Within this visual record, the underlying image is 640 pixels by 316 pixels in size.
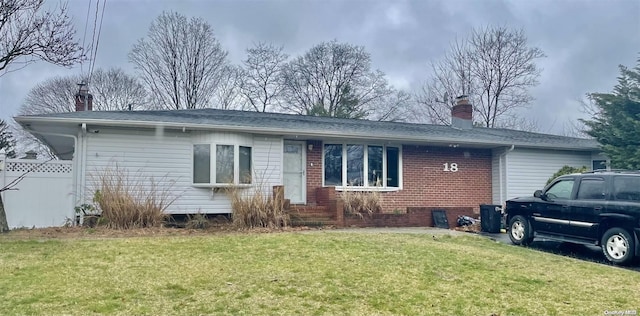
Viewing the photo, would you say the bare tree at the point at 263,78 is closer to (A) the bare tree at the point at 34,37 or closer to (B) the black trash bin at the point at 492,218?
(A) the bare tree at the point at 34,37

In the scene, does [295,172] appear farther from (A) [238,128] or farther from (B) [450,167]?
(B) [450,167]

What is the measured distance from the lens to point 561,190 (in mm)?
9008

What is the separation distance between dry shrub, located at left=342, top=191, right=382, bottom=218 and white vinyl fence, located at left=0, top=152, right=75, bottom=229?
6.86 metres

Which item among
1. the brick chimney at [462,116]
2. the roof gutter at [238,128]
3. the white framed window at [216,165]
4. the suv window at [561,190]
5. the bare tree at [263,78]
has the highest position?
the bare tree at [263,78]

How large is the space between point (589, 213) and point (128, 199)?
9.44 metres

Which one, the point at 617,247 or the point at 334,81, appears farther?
the point at 334,81

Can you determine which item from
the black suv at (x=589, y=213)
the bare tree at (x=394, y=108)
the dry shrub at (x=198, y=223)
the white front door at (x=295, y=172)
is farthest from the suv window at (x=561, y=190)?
the bare tree at (x=394, y=108)

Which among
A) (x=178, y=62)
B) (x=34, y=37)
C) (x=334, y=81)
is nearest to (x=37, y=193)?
(x=34, y=37)

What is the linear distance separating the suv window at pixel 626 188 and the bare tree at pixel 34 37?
11736 mm

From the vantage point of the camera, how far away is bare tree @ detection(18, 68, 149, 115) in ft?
103

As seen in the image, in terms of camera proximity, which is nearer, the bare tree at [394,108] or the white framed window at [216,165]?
the white framed window at [216,165]

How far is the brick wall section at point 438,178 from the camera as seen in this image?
46.3 feet

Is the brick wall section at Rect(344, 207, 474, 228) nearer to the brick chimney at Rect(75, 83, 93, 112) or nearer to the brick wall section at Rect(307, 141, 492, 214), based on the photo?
the brick wall section at Rect(307, 141, 492, 214)

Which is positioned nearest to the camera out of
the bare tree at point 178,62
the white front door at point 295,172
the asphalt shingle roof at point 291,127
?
the asphalt shingle roof at point 291,127
